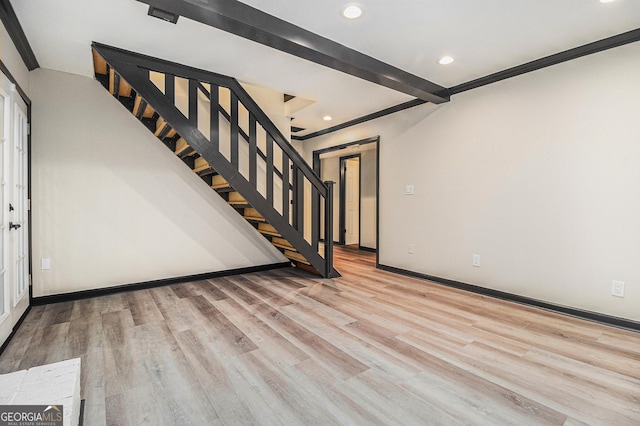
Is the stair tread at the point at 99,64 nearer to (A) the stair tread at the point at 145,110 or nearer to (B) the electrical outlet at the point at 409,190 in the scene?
(A) the stair tread at the point at 145,110

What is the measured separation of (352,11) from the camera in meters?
2.25

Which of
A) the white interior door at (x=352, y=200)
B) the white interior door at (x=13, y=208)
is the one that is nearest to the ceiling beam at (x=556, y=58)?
the white interior door at (x=352, y=200)

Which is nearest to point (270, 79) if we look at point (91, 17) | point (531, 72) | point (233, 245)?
point (91, 17)

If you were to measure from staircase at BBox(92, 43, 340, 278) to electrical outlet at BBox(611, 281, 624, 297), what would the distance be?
9.16ft

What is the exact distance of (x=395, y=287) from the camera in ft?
12.6

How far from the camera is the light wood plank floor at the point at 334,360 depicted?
1611mm

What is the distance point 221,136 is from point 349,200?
374 centimetres

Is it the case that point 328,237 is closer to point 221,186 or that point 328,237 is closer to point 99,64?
point 221,186

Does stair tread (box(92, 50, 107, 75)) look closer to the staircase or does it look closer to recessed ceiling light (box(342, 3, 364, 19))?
the staircase

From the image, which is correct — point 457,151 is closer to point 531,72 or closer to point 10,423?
point 531,72

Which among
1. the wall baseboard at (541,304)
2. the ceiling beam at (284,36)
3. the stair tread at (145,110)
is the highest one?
the ceiling beam at (284,36)

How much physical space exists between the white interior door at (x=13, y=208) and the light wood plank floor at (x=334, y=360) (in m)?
0.24

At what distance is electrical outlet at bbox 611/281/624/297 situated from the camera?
2650 mm

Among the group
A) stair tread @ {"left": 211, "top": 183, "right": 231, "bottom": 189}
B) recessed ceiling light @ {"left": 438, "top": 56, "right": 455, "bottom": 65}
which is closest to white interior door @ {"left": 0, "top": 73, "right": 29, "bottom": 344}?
stair tread @ {"left": 211, "top": 183, "right": 231, "bottom": 189}
